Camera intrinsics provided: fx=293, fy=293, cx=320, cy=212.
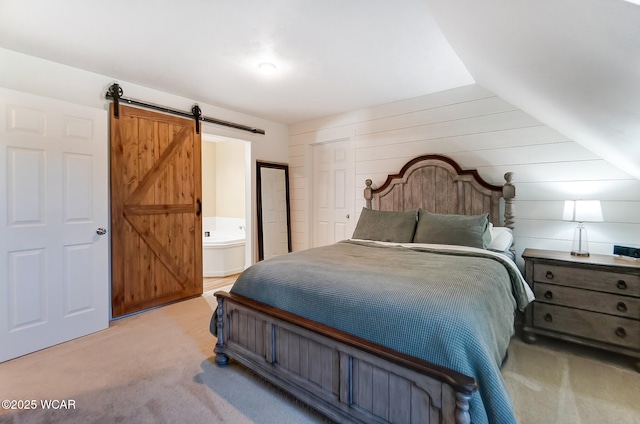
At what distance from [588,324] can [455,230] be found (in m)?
1.14

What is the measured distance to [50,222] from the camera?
95.6 inches

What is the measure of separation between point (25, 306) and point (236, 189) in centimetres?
358

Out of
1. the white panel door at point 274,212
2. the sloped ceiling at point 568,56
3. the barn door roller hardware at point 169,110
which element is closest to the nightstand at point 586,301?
the sloped ceiling at point 568,56

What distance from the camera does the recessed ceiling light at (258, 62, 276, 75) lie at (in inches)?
104

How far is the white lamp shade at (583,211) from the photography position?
7.68ft

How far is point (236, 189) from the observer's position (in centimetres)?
561

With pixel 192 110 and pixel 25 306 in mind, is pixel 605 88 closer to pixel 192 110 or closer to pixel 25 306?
pixel 192 110

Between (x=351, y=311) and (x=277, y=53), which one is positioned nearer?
(x=351, y=311)

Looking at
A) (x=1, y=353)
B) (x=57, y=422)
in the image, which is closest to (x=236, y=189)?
(x=1, y=353)

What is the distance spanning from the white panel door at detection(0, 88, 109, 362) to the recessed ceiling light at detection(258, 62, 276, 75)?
5.00 feet

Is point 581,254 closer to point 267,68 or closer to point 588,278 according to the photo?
point 588,278

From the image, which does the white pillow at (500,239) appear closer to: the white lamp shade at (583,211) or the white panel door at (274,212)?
the white lamp shade at (583,211)

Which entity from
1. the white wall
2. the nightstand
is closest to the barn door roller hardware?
the white wall

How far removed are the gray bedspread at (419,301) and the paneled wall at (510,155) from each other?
113cm
